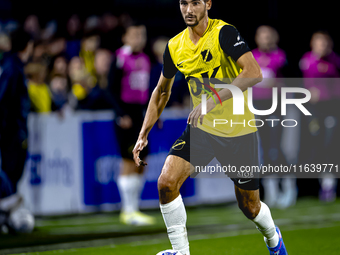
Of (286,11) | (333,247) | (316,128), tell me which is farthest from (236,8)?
(333,247)

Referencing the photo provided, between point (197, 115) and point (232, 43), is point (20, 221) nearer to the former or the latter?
point (197, 115)

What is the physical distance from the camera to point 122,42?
34.9ft

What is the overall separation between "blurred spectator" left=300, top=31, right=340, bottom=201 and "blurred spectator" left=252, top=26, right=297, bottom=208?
575mm

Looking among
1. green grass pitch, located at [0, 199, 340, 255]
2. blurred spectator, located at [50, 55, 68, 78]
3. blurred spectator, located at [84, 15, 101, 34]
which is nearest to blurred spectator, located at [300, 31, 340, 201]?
green grass pitch, located at [0, 199, 340, 255]

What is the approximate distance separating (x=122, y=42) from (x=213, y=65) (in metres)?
6.64

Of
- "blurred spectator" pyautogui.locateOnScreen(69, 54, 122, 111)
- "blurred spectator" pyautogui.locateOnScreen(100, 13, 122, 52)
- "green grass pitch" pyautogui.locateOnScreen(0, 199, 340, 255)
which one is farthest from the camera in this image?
"blurred spectator" pyautogui.locateOnScreen(100, 13, 122, 52)

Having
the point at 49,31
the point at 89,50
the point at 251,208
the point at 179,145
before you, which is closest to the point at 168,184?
the point at 179,145

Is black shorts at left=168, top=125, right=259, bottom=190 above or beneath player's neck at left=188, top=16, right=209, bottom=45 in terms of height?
beneath

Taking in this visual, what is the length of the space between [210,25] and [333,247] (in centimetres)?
270

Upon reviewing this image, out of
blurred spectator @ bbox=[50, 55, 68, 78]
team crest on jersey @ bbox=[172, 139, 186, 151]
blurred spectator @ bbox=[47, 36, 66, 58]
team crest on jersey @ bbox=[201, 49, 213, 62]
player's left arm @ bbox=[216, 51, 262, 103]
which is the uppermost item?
team crest on jersey @ bbox=[201, 49, 213, 62]

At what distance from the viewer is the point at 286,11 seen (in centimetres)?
1205

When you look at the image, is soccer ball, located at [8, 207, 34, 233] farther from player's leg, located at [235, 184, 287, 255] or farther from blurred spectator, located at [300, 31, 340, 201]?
blurred spectator, located at [300, 31, 340, 201]

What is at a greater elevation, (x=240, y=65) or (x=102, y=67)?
(x=240, y=65)

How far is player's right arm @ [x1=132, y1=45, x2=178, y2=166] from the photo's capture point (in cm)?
445
